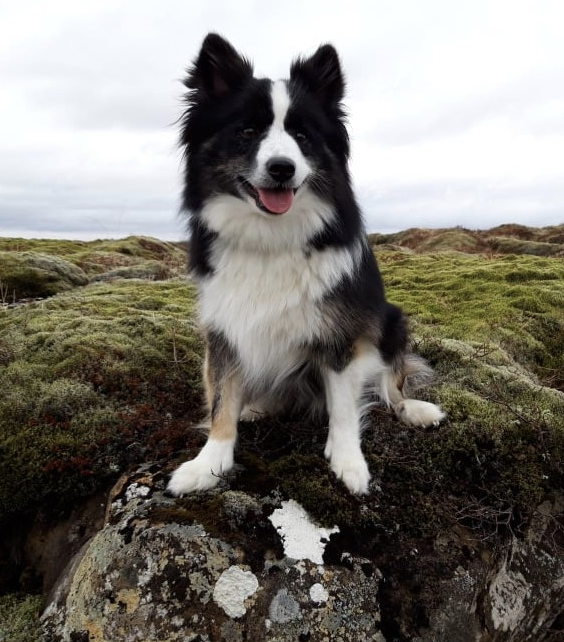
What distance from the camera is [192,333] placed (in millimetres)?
5715

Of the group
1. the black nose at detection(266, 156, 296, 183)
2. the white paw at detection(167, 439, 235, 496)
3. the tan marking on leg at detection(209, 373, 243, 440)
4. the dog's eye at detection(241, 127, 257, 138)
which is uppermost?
the dog's eye at detection(241, 127, 257, 138)

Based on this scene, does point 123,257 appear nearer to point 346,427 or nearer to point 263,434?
point 263,434

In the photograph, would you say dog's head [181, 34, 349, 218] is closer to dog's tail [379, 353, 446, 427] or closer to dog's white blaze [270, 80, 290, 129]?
dog's white blaze [270, 80, 290, 129]

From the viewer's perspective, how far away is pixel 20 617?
2.84 m

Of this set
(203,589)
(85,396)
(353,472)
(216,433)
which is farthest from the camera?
(85,396)

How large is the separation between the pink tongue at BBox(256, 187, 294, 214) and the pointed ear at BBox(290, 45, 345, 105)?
3.09 ft

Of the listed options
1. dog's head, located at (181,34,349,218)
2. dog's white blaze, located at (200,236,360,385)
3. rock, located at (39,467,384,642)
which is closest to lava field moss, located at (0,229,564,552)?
rock, located at (39,467,384,642)

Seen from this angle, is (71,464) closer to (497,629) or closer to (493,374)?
(497,629)

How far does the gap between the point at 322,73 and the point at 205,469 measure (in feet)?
9.32

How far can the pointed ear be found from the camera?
3543mm

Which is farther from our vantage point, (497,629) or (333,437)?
(333,437)

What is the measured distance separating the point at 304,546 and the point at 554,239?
2802cm

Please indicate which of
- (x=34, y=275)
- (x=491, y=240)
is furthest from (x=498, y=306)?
(x=491, y=240)

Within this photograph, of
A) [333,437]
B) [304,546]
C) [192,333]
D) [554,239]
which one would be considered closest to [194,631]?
[304,546]
